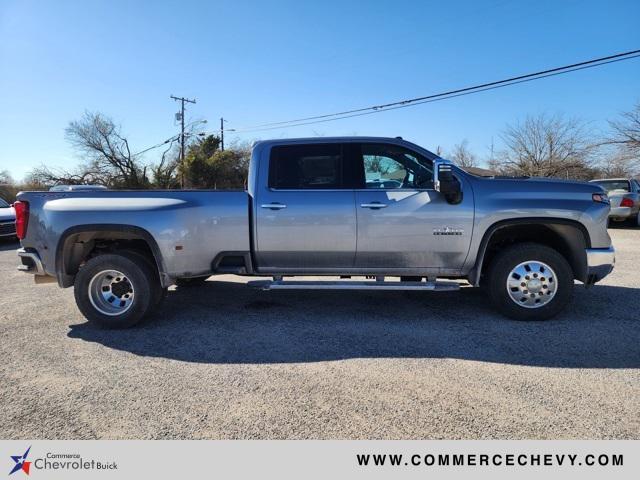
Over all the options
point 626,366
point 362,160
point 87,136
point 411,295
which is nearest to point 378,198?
point 362,160

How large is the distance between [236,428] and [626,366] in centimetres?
315

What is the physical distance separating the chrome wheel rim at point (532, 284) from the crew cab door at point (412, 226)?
59 cm

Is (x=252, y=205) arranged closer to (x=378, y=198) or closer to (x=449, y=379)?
(x=378, y=198)

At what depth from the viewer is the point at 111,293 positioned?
479 centimetres

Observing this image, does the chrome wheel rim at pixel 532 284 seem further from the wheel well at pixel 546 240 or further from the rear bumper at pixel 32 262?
the rear bumper at pixel 32 262

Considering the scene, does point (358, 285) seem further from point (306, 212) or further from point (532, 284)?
point (532, 284)

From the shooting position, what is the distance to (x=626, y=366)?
3625mm

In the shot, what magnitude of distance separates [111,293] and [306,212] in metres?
2.29

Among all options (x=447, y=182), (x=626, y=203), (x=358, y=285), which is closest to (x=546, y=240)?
(x=447, y=182)

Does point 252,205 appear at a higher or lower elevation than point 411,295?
higher

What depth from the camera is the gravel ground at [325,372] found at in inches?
111
